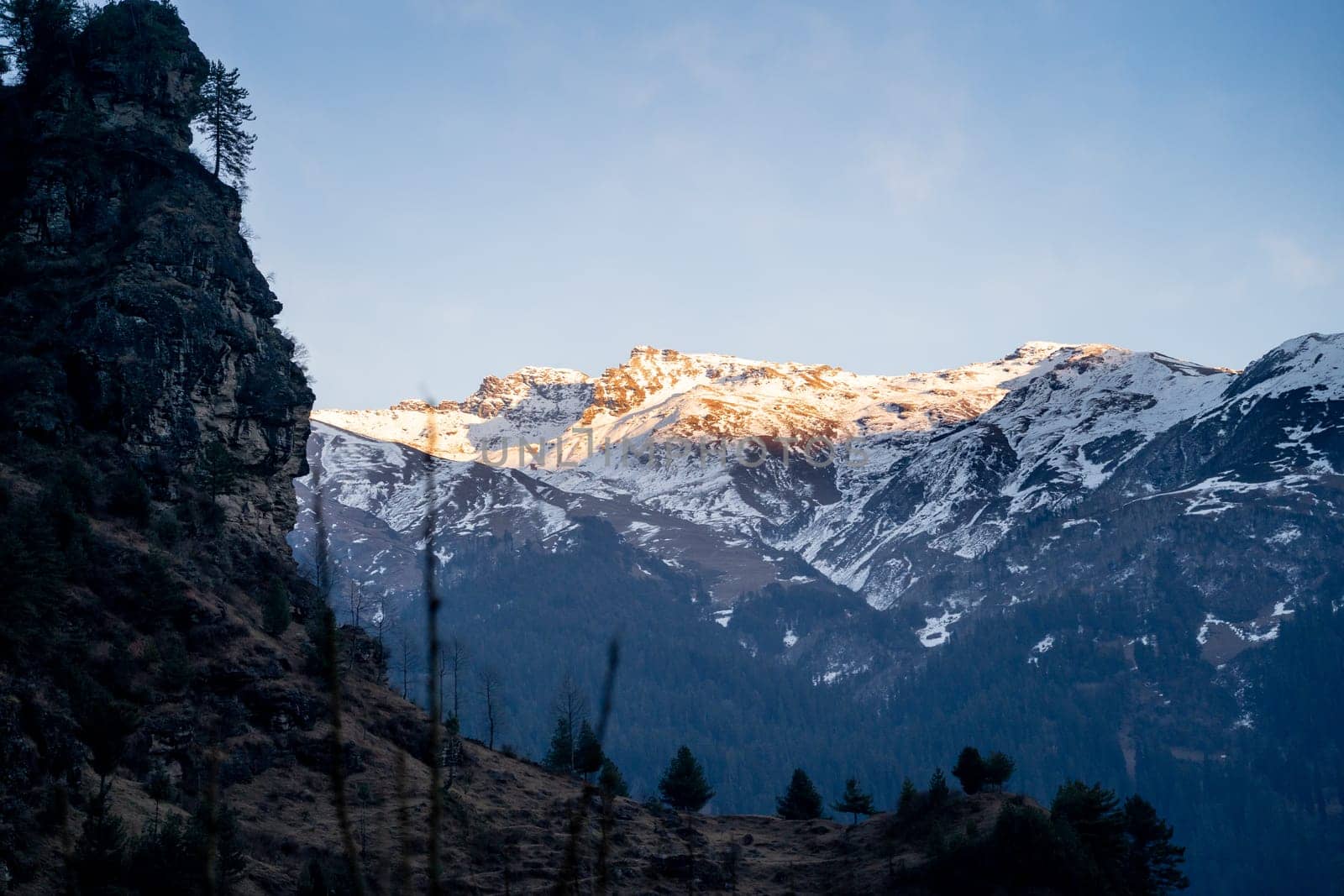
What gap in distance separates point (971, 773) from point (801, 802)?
18.9m

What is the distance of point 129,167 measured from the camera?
73.6 meters

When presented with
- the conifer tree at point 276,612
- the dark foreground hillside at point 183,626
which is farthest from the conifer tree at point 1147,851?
the conifer tree at point 276,612

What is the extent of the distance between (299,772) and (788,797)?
4492 centimetres

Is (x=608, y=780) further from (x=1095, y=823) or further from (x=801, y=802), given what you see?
(x=801, y=802)

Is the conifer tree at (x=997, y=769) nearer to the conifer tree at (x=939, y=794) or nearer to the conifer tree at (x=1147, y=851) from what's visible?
the conifer tree at (x=939, y=794)

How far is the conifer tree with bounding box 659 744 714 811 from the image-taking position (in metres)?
84.6

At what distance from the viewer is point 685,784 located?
84.8m

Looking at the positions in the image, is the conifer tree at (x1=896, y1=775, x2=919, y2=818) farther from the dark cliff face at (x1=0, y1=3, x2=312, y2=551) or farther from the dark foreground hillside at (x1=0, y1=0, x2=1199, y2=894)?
the dark cliff face at (x1=0, y1=3, x2=312, y2=551)

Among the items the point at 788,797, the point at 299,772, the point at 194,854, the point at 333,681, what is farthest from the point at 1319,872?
the point at 333,681

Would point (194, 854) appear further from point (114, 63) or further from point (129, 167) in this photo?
point (114, 63)

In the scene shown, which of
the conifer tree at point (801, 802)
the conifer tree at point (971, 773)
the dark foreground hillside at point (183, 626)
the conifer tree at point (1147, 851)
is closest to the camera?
the dark foreground hillside at point (183, 626)

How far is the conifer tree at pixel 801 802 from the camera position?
3287 inches

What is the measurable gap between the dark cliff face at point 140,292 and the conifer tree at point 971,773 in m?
49.0

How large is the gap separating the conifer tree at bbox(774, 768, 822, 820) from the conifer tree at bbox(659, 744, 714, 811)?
656cm
